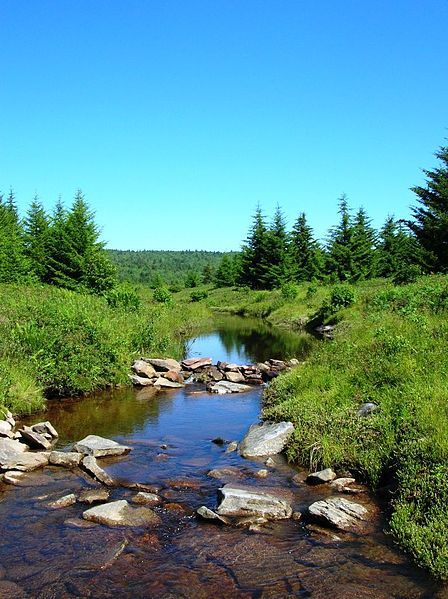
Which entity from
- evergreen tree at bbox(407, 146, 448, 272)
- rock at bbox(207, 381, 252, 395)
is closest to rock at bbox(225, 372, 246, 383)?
rock at bbox(207, 381, 252, 395)

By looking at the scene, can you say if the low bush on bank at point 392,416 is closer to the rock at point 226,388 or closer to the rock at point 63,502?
the rock at point 226,388

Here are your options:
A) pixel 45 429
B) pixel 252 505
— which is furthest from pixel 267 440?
pixel 45 429

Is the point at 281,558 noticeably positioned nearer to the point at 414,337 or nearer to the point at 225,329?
the point at 414,337

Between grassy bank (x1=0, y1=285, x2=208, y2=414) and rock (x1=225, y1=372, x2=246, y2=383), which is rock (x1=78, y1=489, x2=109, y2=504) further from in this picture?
rock (x1=225, y1=372, x2=246, y2=383)

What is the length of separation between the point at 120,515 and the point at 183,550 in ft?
4.84

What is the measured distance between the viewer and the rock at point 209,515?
855cm

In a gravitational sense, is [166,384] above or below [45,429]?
above

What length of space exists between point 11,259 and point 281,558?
40.2m

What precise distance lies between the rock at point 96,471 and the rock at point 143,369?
28.0 feet

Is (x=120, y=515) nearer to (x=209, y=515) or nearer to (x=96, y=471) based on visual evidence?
(x=209, y=515)

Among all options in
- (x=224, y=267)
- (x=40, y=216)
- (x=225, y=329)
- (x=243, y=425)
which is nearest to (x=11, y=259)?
(x=40, y=216)

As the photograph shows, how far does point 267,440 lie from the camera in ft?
39.1

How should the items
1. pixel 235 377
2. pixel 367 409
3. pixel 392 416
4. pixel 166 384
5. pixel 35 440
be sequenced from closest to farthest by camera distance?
pixel 392 416, pixel 367 409, pixel 35 440, pixel 166 384, pixel 235 377

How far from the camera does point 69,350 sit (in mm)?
16875
